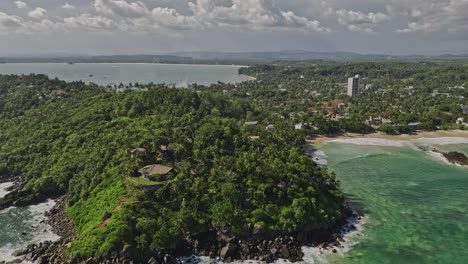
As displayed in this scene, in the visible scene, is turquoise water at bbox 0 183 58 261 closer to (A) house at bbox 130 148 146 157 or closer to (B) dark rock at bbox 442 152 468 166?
(A) house at bbox 130 148 146 157

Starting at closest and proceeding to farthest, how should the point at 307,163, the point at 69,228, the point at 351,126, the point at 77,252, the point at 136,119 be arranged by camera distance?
the point at 77,252, the point at 69,228, the point at 307,163, the point at 136,119, the point at 351,126

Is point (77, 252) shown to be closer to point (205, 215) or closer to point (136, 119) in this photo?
point (205, 215)

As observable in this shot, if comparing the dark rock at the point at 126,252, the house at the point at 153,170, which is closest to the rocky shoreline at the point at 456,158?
the house at the point at 153,170

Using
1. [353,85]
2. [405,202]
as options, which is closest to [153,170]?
[405,202]

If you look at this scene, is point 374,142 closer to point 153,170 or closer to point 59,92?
point 153,170

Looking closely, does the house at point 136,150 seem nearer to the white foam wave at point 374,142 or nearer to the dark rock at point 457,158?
the white foam wave at point 374,142

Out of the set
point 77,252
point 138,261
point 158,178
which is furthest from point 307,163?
point 77,252

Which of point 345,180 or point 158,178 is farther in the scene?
point 345,180
